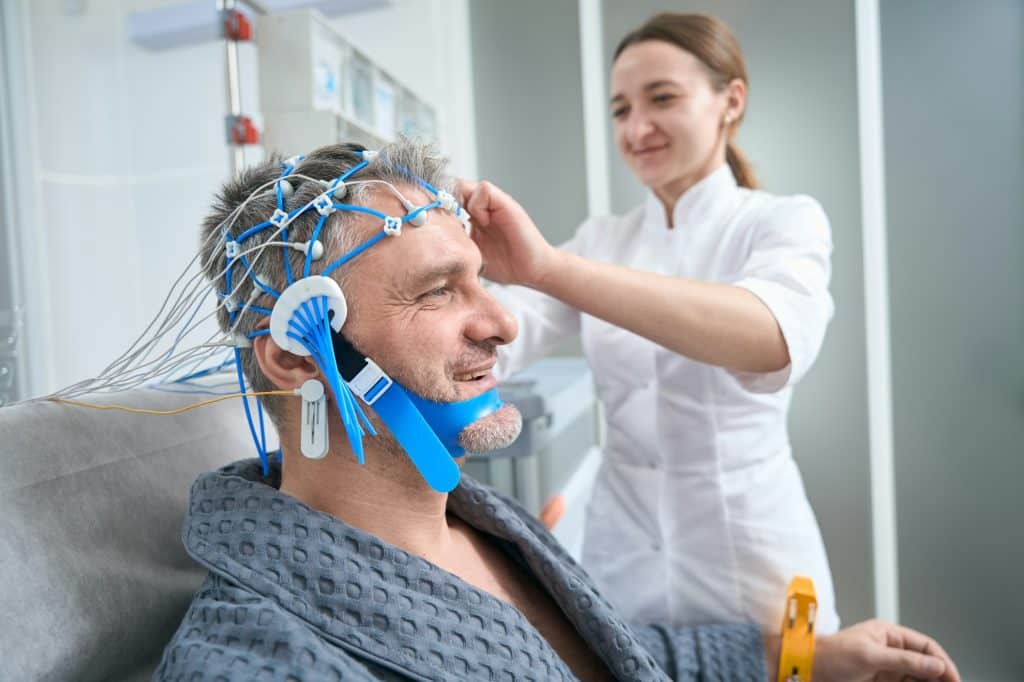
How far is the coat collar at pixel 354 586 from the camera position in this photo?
31.5 inches

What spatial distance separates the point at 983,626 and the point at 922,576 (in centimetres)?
27

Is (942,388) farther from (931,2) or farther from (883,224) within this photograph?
(931,2)

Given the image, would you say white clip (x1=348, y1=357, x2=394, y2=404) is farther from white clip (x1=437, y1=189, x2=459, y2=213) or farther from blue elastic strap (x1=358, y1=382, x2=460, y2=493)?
white clip (x1=437, y1=189, x2=459, y2=213)

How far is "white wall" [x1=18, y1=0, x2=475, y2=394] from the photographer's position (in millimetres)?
1698

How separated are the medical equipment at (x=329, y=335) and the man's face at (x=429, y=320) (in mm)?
15

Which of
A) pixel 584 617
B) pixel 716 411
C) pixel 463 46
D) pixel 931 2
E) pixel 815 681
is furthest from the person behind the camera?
pixel 463 46

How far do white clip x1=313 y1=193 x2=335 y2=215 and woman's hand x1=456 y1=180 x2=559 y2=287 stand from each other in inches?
9.6

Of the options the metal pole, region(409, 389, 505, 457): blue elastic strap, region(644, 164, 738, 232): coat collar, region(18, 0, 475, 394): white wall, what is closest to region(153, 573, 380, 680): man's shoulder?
region(409, 389, 505, 457): blue elastic strap

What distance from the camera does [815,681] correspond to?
128cm

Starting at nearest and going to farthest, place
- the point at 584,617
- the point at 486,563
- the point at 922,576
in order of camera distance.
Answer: the point at 584,617 → the point at 486,563 → the point at 922,576

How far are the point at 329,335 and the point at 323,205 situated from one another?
0.18 m

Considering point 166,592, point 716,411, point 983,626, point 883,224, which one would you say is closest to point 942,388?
point 883,224

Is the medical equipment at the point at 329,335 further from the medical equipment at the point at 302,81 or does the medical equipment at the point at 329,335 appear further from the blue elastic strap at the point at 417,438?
the medical equipment at the point at 302,81

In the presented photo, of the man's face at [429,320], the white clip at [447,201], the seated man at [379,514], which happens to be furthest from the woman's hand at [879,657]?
the white clip at [447,201]
